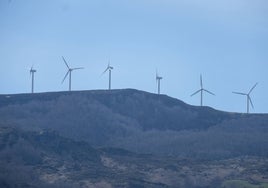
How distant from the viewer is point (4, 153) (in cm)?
6831

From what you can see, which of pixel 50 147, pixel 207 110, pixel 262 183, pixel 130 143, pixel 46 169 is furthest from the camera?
pixel 207 110

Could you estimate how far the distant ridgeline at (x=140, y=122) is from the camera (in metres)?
91.8

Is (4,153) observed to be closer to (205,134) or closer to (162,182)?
(162,182)

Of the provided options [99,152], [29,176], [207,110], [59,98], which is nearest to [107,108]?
[59,98]

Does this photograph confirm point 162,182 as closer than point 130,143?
Yes

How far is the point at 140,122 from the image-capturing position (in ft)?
395

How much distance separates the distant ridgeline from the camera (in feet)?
301

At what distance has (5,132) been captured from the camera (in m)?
77.2

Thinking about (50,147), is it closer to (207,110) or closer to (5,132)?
(5,132)

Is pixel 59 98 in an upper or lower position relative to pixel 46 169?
upper

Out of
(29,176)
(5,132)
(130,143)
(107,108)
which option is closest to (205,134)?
(130,143)

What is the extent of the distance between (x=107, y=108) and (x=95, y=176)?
58081mm

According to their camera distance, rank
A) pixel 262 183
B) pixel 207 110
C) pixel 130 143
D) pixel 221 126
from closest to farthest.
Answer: pixel 262 183, pixel 130 143, pixel 221 126, pixel 207 110

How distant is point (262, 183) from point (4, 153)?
2629 centimetres
